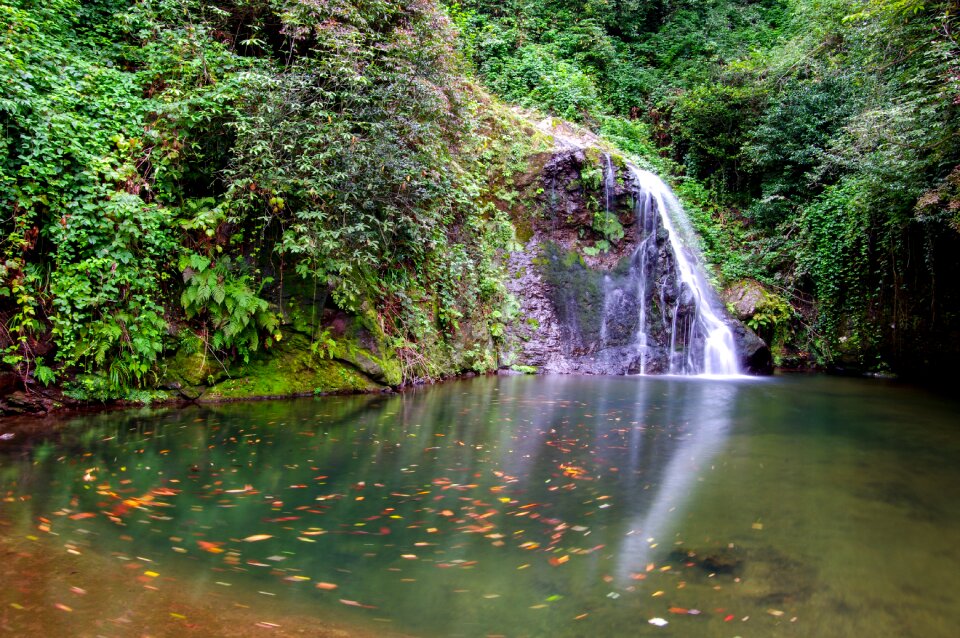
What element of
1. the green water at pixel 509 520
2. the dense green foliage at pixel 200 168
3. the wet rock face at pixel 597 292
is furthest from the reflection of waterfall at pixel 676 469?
the dense green foliage at pixel 200 168

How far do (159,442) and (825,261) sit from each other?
1721 centimetres

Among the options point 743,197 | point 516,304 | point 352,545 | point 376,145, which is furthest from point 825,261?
point 352,545

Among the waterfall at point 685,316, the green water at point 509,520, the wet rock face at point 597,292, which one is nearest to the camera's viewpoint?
the green water at point 509,520

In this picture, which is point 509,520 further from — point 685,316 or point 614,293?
point 685,316

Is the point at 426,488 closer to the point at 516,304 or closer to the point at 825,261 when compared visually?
the point at 516,304

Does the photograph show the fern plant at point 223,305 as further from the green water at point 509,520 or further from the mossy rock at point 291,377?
the green water at point 509,520

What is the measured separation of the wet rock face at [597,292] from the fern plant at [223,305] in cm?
694

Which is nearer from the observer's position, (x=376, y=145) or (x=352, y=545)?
(x=352, y=545)

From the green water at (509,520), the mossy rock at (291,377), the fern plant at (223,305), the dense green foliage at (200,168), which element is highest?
the dense green foliage at (200,168)

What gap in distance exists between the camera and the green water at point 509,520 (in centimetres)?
302

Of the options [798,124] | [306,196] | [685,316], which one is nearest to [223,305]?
[306,196]

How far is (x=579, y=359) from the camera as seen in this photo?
48.6 feet

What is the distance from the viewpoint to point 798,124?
18.3 m

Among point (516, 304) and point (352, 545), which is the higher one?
point (516, 304)
